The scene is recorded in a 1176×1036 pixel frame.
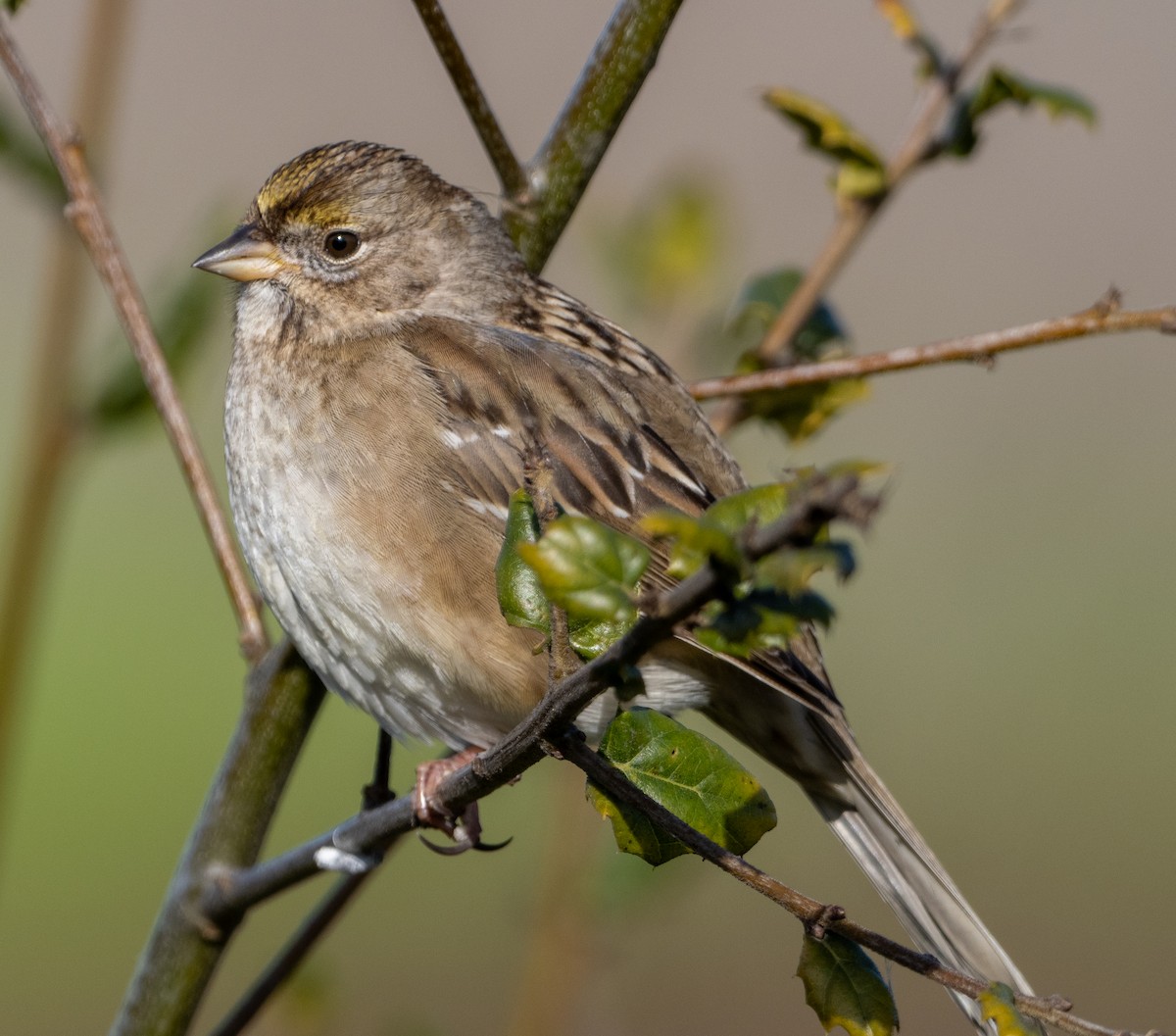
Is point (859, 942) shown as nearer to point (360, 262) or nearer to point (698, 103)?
point (360, 262)

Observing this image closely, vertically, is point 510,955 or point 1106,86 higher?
point 1106,86

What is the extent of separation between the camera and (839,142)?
95.3 inches

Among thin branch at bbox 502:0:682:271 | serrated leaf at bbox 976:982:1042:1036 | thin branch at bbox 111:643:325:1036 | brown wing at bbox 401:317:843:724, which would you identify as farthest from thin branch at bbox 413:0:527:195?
serrated leaf at bbox 976:982:1042:1036

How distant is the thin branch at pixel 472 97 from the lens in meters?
2.05

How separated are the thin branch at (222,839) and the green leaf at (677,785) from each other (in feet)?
2.74

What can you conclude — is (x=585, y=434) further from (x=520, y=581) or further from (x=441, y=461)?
(x=520, y=581)

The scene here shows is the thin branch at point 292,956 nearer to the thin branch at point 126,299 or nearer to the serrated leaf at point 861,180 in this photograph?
the thin branch at point 126,299

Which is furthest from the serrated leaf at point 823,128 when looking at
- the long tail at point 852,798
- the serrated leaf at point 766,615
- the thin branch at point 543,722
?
the serrated leaf at point 766,615

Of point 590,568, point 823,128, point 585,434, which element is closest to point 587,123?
point 823,128

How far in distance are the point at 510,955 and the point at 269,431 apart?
3.70 m

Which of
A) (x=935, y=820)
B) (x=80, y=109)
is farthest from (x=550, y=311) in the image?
(x=935, y=820)

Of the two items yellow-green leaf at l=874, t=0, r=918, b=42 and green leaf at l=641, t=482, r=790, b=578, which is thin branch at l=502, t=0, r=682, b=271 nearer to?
yellow-green leaf at l=874, t=0, r=918, b=42

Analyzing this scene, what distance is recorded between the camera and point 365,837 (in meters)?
1.93

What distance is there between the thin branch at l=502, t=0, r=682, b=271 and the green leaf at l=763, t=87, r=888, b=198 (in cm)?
30
